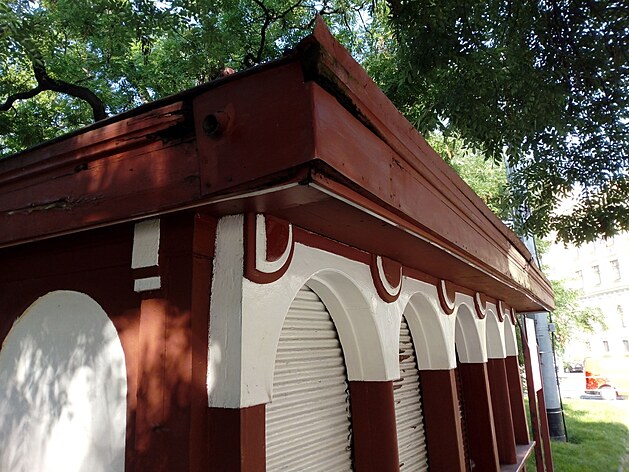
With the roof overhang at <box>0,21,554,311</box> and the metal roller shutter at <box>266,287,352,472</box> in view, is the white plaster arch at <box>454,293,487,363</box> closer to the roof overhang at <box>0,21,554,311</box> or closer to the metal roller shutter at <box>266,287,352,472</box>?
the metal roller shutter at <box>266,287,352,472</box>

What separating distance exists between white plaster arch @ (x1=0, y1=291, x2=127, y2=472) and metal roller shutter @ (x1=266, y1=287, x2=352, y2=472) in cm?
74

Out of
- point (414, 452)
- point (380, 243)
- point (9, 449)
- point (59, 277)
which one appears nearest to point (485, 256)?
point (380, 243)

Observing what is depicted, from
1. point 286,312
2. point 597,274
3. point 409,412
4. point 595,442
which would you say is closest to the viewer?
point 286,312

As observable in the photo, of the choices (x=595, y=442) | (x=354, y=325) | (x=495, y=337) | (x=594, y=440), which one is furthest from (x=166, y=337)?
(x=594, y=440)

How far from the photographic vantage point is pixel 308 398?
259 centimetres

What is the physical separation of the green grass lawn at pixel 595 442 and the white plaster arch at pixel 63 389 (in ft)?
32.6

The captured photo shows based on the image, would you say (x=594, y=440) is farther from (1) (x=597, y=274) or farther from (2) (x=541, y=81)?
(1) (x=597, y=274)

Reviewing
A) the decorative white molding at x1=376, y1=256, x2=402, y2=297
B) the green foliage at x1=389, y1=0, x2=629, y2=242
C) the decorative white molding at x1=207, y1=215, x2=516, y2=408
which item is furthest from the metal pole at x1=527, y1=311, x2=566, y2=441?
the decorative white molding at x1=376, y1=256, x2=402, y2=297

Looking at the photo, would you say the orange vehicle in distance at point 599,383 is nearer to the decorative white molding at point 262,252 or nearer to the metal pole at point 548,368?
the metal pole at point 548,368

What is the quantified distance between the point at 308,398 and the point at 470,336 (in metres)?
3.05

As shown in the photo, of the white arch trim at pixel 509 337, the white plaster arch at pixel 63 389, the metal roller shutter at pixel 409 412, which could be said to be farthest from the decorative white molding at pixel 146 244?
the white arch trim at pixel 509 337

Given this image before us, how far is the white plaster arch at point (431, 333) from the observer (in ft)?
12.4

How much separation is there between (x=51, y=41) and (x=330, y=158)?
694 cm

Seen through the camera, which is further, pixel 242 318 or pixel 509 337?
pixel 509 337
